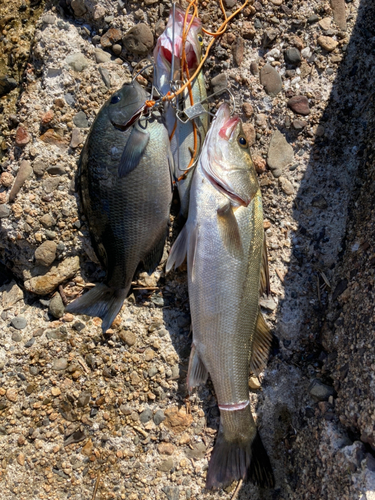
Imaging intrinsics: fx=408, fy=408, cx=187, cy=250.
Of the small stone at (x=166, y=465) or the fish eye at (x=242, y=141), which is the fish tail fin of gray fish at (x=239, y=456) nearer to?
the small stone at (x=166, y=465)

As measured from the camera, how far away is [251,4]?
10.9 ft

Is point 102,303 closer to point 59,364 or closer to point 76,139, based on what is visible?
point 59,364

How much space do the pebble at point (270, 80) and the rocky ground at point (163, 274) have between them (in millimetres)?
13

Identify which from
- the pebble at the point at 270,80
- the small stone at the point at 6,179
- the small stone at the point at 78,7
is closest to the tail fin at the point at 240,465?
the small stone at the point at 6,179

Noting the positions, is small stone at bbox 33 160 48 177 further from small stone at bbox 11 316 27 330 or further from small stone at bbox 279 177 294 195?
small stone at bbox 279 177 294 195

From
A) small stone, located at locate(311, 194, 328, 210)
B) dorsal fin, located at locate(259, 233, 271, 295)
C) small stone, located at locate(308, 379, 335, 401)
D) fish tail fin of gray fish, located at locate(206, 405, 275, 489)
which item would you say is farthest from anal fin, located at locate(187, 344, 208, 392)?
small stone, located at locate(311, 194, 328, 210)

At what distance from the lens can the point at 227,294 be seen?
2.89 metres

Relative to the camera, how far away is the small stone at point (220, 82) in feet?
10.8

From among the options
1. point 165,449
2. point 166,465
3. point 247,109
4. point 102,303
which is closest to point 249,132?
point 247,109

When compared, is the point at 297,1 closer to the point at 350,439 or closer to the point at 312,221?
the point at 312,221

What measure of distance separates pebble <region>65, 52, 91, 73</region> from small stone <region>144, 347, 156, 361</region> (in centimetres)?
225

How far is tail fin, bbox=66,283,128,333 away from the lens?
3000 mm

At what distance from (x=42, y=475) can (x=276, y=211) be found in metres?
2.64

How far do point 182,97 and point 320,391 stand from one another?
7.96 feet
